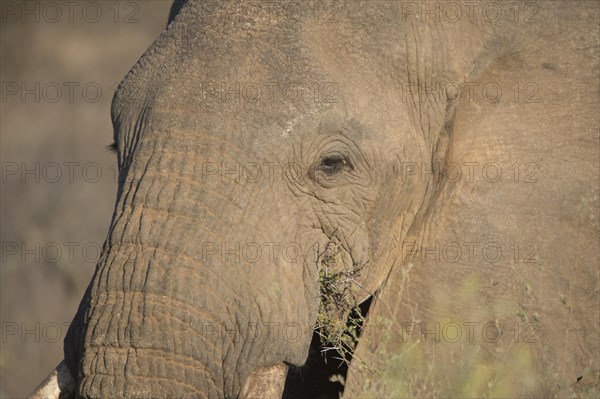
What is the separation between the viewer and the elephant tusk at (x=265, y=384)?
13.9ft

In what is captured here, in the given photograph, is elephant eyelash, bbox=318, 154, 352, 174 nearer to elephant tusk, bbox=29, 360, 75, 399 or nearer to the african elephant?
the african elephant

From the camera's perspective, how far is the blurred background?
10078 mm

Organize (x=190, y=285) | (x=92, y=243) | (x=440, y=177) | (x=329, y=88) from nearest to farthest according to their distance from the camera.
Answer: (x=190, y=285), (x=329, y=88), (x=440, y=177), (x=92, y=243)

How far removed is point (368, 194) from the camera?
4.61 metres

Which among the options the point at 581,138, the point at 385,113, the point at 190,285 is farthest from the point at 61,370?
the point at 581,138

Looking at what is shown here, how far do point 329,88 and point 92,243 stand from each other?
633 cm

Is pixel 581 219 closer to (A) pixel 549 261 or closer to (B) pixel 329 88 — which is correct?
(A) pixel 549 261

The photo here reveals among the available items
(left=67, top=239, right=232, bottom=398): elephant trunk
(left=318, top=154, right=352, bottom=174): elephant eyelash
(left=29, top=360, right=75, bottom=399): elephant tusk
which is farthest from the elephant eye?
(left=29, top=360, right=75, bottom=399): elephant tusk

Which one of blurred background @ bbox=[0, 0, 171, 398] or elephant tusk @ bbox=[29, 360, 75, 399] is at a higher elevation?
blurred background @ bbox=[0, 0, 171, 398]

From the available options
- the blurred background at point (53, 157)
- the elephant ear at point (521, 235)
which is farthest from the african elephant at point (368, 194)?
the blurred background at point (53, 157)

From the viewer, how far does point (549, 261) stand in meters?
4.52

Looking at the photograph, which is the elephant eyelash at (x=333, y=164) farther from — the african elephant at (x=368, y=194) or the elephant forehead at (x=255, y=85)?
the elephant forehead at (x=255, y=85)

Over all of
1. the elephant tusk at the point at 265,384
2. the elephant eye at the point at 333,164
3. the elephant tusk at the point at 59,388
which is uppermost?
the elephant eye at the point at 333,164

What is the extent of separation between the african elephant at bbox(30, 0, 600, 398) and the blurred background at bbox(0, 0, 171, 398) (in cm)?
572
